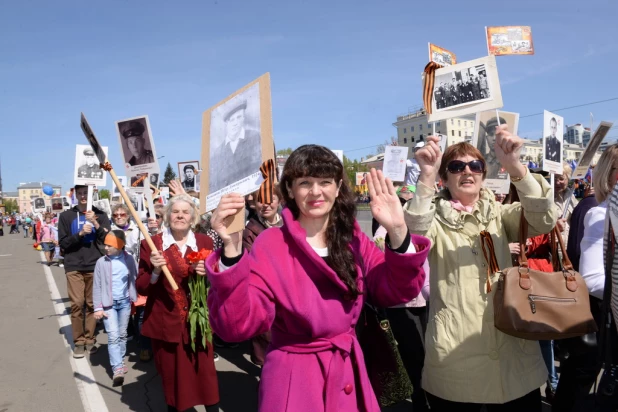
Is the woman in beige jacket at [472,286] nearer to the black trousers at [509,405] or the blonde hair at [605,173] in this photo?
the black trousers at [509,405]

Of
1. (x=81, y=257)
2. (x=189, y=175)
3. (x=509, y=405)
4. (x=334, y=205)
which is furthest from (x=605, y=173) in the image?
(x=189, y=175)

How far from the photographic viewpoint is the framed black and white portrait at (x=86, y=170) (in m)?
6.07

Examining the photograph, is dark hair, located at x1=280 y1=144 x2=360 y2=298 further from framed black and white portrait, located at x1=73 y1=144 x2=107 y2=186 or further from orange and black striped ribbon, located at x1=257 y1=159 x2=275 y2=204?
framed black and white portrait, located at x1=73 y1=144 x2=107 y2=186

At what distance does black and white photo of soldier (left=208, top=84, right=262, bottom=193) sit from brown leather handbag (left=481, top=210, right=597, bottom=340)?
54.7 inches

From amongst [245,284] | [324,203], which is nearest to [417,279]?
[324,203]

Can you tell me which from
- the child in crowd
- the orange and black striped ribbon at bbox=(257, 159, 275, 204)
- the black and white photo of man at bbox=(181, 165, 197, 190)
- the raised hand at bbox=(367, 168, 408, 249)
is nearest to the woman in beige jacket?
the raised hand at bbox=(367, 168, 408, 249)

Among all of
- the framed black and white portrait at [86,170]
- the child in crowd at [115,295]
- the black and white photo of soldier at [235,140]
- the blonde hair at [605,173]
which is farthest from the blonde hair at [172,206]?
the blonde hair at [605,173]

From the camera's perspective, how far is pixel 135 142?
446 cm

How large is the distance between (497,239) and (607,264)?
528mm

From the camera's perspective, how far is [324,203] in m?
2.12

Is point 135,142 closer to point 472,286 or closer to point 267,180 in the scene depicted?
point 267,180

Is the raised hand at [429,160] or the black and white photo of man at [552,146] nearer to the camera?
the raised hand at [429,160]

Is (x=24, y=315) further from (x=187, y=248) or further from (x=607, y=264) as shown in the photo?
(x=607, y=264)

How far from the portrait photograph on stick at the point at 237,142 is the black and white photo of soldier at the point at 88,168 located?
4331 mm
